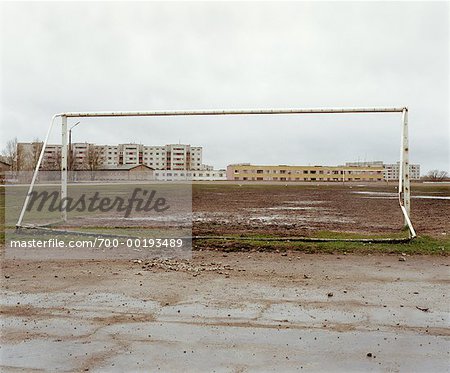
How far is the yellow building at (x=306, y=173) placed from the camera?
81125mm

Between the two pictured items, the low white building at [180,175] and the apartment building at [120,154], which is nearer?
the low white building at [180,175]

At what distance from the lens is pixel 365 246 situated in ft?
29.8

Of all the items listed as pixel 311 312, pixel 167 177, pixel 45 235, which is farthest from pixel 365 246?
pixel 167 177

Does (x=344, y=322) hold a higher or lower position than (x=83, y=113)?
lower

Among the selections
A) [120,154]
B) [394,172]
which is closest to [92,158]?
[120,154]

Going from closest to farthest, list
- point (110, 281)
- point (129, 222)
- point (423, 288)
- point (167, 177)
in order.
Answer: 1. point (423, 288)
2. point (110, 281)
3. point (129, 222)
4. point (167, 177)

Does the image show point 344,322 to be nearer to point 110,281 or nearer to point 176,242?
point 110,281

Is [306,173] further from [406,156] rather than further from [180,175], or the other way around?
[406,156]

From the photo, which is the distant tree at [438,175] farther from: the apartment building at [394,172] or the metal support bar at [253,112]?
the metal support bar at [253,112]

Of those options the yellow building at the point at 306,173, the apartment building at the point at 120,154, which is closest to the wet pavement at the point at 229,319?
the yellow building at the point at 306,173

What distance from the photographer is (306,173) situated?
88.9 m

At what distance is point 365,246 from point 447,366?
575 centimetres

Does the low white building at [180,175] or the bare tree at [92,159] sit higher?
the bare tree at [92,159]

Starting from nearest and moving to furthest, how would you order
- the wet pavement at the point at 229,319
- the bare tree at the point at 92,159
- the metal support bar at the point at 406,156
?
the wet pavement at the point at 229,319
the metal support bar at the point at 406,156
the bare tree at the point at 92,159
